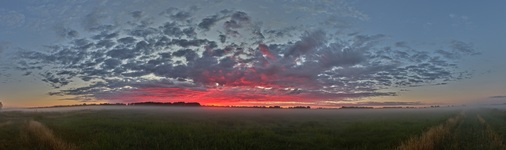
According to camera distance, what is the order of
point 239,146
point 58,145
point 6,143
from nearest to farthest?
1. point 58,145
2. point 239,146
3. point 6,143

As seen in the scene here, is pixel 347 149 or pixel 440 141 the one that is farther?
pixel 440 141

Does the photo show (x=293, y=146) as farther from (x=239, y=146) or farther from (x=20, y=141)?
(x=20, y=141)

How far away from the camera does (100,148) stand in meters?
16.2

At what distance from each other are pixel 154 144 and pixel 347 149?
378 inches

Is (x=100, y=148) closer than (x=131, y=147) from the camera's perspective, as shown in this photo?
Yes

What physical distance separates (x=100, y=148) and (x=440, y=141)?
674 inches

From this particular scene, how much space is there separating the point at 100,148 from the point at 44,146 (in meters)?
2.84

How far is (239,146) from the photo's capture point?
56.5 ft

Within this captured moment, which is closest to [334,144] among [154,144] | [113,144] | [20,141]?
[154,144]

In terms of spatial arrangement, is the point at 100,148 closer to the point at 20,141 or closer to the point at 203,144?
the point at 203,144

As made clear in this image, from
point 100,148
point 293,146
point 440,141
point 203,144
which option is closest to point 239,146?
point 203,144

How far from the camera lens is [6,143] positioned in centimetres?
1847

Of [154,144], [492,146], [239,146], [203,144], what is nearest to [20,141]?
[154,144]

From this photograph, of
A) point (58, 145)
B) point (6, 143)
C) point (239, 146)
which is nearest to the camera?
point (58, 145)
